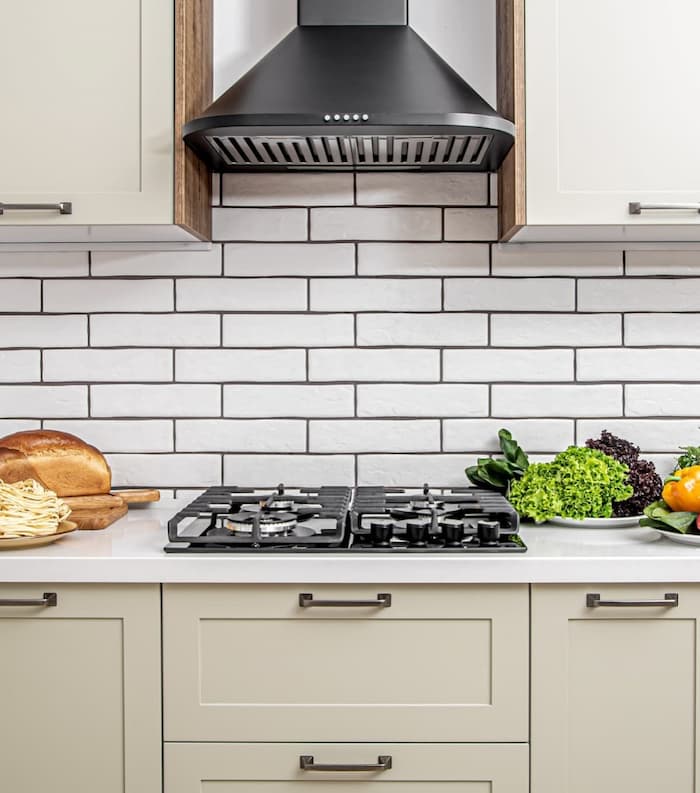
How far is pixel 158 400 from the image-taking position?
2320 mm

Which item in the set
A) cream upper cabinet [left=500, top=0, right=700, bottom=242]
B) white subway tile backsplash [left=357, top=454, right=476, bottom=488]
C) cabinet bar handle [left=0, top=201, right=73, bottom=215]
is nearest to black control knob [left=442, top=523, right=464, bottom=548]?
white subway tile backsplash [left=357, top=454, right=476, bottom=488]

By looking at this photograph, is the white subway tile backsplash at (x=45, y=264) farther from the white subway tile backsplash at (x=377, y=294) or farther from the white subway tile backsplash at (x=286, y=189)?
the white subway tile backsplash at (x=377, y=294)

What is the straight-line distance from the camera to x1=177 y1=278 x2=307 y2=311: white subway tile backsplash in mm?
2303

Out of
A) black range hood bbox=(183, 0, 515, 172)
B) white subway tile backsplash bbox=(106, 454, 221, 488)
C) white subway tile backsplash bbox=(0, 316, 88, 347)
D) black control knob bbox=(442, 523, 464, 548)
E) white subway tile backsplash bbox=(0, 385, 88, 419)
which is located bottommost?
black control knob bbox=(442, 523, 464, 548)

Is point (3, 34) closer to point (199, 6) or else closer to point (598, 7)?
point (199, 6)

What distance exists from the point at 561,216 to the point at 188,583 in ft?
3.57

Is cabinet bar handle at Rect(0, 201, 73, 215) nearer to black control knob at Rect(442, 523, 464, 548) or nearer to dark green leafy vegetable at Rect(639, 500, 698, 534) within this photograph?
black control knob at Rect(442, 523, 464, 548)

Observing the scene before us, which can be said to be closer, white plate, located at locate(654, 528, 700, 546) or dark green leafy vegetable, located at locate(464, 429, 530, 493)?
white plate, located at locate(654, 528, 700, 546)

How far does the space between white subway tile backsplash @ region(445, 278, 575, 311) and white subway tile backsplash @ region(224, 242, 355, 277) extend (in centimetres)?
28

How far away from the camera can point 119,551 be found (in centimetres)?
174

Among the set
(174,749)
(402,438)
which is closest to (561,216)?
(402,438)

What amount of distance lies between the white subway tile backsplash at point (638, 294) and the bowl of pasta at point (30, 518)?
53.8 inches

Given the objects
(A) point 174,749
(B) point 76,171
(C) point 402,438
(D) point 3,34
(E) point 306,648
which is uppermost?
(D) point 3,34

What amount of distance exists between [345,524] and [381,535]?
164 millimetres
